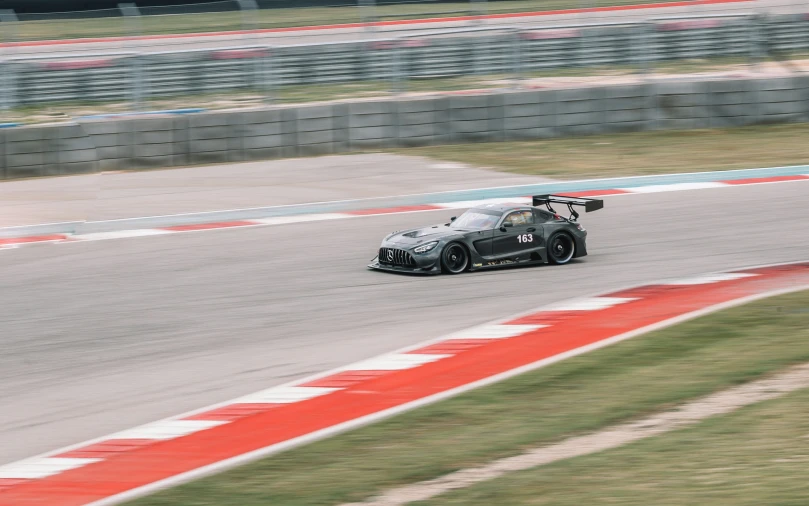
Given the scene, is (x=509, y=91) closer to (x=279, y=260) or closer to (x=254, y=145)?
(x=254, y=145)

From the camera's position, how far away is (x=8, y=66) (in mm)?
20766

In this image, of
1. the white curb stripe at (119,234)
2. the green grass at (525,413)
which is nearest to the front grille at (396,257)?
the green grass at (525,413)

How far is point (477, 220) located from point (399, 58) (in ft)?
31.9

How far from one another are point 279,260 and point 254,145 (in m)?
7.54

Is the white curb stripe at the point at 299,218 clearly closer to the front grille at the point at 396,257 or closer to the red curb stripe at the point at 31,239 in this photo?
the red curb stripe at the point at 31,239

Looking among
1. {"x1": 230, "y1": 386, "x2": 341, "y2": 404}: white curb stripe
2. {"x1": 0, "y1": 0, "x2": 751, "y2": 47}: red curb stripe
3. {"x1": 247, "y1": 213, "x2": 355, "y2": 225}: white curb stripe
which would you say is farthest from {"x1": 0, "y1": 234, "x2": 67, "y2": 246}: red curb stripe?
{"x1": 230, "y1": 386, "x2": 341, "y2": 404}: white curb stripe

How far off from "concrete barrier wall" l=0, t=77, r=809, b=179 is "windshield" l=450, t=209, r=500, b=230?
28.0 feet

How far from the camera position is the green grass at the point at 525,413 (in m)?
6.79

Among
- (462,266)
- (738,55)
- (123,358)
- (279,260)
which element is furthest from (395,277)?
(738,55)

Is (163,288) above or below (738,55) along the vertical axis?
below

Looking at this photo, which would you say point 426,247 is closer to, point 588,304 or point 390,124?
point 588,304

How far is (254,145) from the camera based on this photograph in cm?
2127

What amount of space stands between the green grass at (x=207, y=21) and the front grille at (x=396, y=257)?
11108 mm

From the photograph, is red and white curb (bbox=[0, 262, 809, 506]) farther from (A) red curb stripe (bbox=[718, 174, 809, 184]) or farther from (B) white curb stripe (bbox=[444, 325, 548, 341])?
(A) red curb stripe (bbox=[718, 174, 809, 184])
